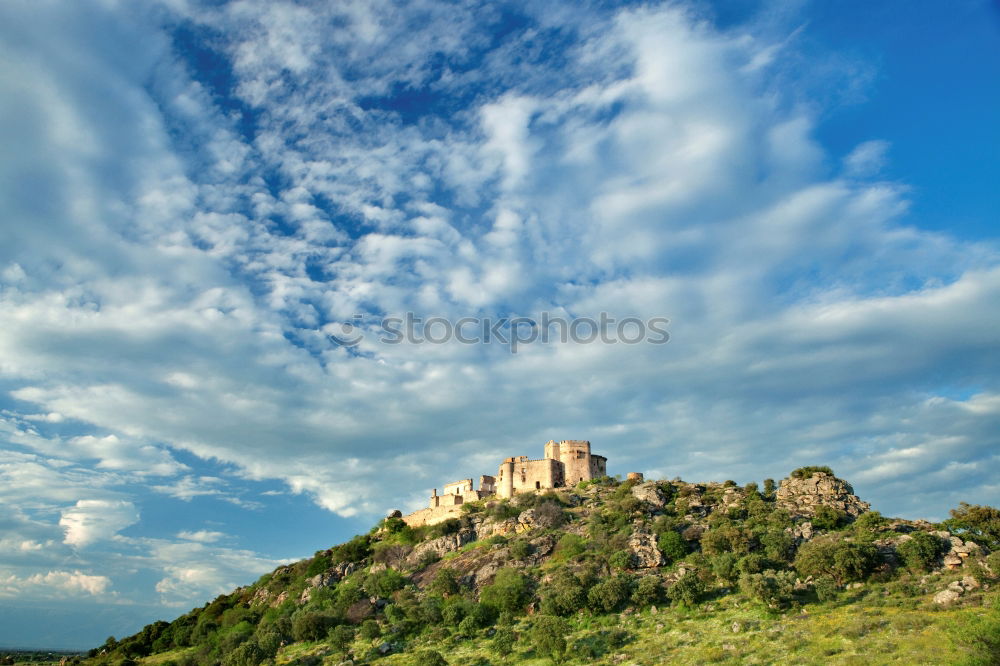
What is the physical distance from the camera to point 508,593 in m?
68.1

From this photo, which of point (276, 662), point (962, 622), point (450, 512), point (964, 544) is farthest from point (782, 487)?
point (276, 662)

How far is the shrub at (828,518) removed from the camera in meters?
76.4

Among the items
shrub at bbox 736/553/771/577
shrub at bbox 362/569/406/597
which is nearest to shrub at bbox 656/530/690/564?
shrub at bbox 736/553/771/577

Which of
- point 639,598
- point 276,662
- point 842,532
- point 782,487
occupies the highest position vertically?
point 782,487

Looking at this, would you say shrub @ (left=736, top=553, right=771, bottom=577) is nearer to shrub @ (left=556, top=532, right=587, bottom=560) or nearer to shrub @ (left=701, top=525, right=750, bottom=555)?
shrub @ (left=701, top=525, right=750, bottom=555)

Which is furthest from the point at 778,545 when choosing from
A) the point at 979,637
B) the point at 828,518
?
the point at 979,637

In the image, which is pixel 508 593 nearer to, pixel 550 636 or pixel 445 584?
pixel 445 584

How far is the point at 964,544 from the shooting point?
64562 millimetres

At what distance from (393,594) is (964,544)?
64.6 metres

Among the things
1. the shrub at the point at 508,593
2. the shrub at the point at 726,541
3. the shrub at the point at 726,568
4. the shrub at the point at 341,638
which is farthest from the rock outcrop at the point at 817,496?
the shrub at the point at 341,638

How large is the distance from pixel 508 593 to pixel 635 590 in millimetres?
13483

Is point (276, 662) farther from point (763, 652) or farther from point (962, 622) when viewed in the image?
point (962, 622)

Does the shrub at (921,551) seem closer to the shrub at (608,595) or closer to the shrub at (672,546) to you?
the shrub at (672,546)

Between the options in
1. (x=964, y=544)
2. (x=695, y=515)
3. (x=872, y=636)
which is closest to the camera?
(x=872, y=636)
